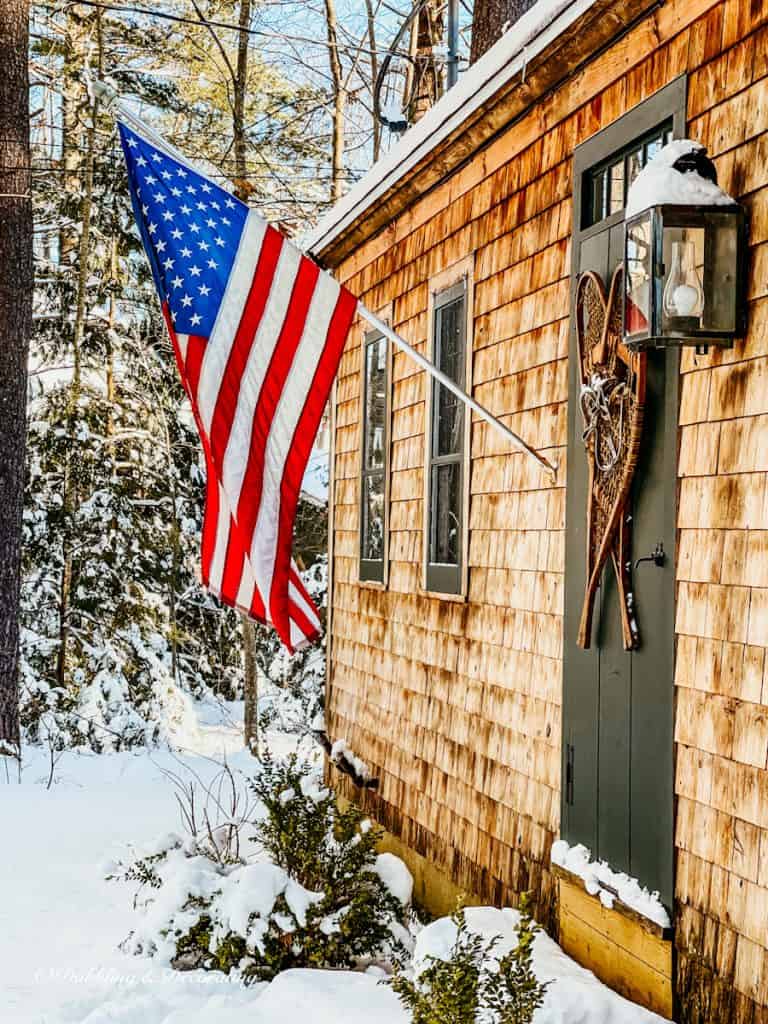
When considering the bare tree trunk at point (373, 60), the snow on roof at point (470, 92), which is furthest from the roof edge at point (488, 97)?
the bare tree trunk at point (373, 60)

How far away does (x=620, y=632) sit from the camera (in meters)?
4.66

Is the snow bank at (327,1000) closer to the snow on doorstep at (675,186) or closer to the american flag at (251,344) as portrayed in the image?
the american flag at (251,344)

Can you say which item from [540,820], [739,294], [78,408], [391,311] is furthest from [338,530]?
[78,408]

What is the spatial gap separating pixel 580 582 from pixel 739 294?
150 cm

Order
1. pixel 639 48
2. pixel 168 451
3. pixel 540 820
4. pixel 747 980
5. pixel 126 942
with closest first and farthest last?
pixel 747 980, pixel 639 48, pixel 540 820, pixel 126 942, pixel 168 451

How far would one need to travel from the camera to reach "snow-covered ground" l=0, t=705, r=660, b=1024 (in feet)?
15.2

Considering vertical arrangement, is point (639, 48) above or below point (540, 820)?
above

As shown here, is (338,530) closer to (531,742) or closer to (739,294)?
(531,742)

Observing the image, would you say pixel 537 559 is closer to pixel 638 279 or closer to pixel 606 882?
pixel 606 882

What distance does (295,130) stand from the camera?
19.7 m

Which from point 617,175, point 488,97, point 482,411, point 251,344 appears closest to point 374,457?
point 251,344

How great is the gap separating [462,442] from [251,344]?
143 centimetres

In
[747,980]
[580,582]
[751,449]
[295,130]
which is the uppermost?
[295,130]

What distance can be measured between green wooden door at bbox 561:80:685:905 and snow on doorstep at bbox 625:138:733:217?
46cm
